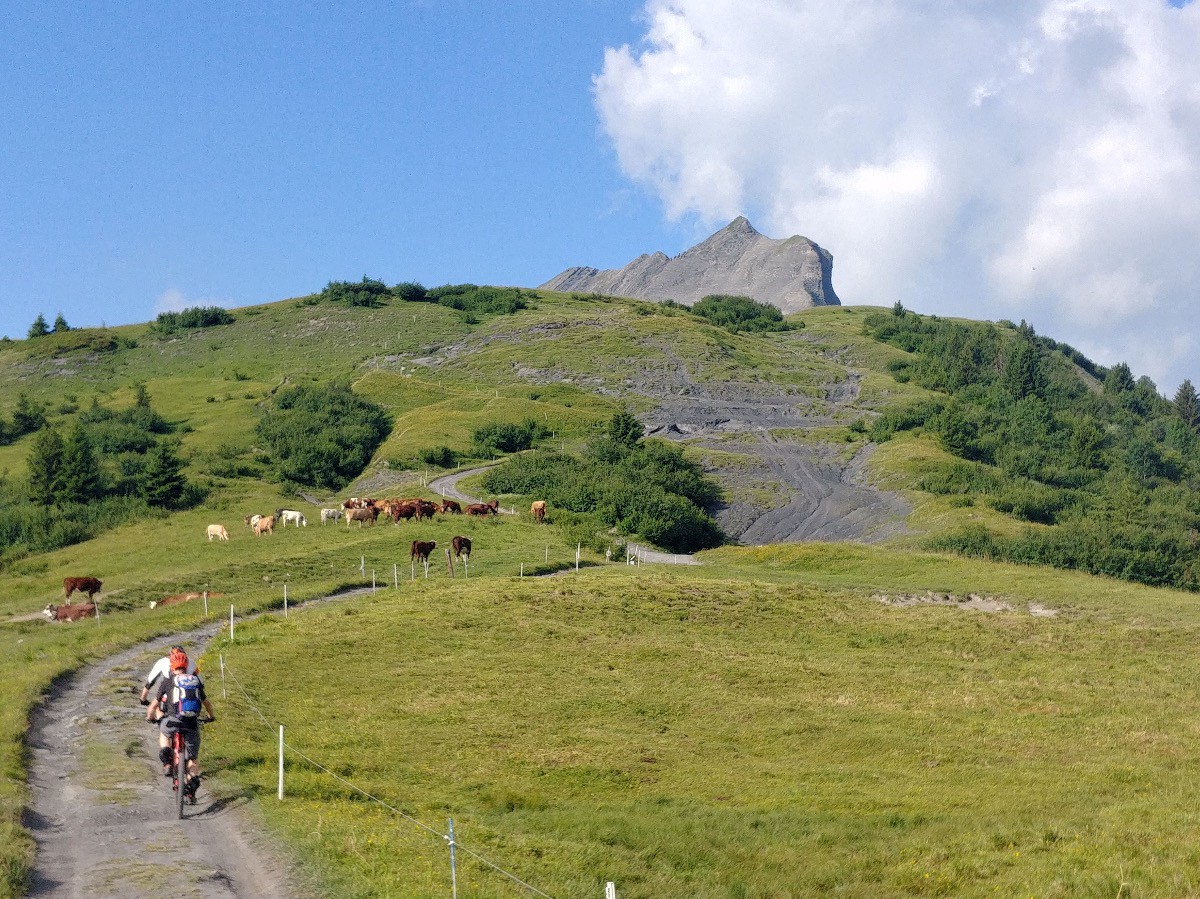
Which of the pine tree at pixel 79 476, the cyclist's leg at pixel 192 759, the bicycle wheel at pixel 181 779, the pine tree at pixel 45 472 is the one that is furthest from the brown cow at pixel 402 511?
the bicycle wheel at pixel 181 779

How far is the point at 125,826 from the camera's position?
14.3 metres

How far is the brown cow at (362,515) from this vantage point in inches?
2458

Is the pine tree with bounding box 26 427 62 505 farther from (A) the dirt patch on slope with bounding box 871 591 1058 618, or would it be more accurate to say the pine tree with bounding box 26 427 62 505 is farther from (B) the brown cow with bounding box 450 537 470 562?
(A) the dirt patch on slope with bounding box 871 591 1058 618

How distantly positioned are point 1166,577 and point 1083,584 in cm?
2622

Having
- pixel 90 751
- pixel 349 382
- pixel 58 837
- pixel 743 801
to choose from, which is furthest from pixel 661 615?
pixel 349 382

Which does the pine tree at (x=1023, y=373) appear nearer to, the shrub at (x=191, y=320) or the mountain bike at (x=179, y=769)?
the shrub at (x=191, y=320)

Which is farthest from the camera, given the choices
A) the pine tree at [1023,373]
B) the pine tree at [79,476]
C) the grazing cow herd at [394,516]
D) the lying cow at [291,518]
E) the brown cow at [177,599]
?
the pine tree at [1023,373]

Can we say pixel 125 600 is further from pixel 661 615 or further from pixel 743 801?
pixel 743 801

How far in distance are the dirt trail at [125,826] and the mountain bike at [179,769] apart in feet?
0.50

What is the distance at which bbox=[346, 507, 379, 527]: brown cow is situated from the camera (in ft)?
205

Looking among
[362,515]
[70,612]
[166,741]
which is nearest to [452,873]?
[166,741]

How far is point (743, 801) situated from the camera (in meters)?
19.0

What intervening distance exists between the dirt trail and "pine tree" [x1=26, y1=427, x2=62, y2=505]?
64857mm

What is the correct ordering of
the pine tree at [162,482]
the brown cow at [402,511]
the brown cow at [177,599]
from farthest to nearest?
the pine tree at [162,482]
the brown cow at [402,511]
the brown cow at [177,599]
